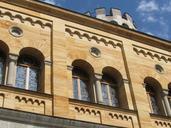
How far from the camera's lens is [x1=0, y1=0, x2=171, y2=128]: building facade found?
12430 millimetres

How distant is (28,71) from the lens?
45.6 ft

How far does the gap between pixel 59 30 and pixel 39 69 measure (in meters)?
1.90

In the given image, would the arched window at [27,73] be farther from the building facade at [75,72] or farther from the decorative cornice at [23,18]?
the decorative cornice at [23,18]

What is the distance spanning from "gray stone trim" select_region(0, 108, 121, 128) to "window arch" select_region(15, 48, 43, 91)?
1770 mm

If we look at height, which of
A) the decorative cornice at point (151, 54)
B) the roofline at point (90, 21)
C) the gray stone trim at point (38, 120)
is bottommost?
the gray stone trim at point (38, 120)

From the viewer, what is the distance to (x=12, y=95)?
1218cm

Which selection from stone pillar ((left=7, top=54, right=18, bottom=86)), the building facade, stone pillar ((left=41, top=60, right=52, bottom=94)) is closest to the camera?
the building facade

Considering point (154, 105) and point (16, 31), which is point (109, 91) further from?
point (16, 31)

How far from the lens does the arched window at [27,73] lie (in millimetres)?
13383

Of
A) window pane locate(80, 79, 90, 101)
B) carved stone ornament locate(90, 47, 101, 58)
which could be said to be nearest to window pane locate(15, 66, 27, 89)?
window pane locate(80, 79, 90, 101)

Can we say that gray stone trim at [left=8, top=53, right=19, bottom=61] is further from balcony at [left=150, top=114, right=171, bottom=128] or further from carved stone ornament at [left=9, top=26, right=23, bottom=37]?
balcony at [left=150, top=114, right=171, bottom=128]

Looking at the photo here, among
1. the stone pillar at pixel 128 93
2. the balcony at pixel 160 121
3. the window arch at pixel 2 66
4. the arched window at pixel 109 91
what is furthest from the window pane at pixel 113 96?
the window arch at pixel 2 66

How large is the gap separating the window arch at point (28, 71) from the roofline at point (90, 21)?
2071 mm

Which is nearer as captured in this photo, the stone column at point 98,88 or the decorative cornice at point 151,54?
the stone column at point 98,88
